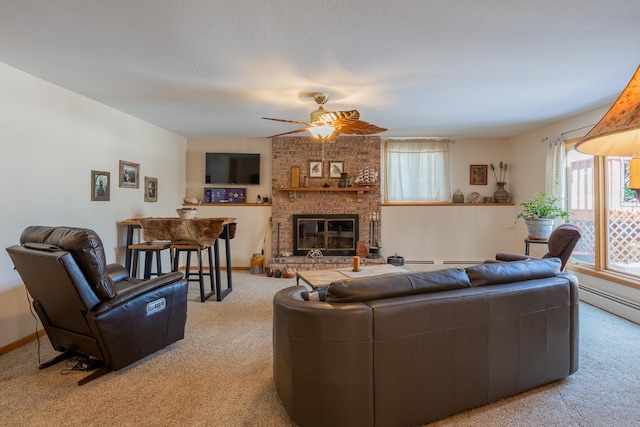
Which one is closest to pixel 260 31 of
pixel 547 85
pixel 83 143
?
pixel 83 143

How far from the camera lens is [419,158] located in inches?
232

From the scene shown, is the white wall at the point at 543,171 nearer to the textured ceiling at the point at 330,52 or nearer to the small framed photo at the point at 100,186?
the textured ceiling at the point at 330,52

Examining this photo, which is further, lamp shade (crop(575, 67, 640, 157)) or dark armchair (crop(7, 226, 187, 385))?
dark armchair (crop(7, 226, 187, 385))

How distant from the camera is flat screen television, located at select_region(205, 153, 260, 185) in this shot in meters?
5.82

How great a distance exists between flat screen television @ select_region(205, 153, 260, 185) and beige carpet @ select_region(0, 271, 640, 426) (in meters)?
3.37

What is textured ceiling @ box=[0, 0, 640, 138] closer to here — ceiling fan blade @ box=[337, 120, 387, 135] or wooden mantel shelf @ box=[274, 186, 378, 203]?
ceiling fan blade @ box=[337, 120, 387, 135]

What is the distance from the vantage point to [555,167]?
4.53 meters

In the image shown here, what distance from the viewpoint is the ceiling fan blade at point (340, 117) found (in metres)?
3.12

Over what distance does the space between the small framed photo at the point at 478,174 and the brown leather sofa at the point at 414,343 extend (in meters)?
4.20

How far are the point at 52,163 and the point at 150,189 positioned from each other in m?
1.65

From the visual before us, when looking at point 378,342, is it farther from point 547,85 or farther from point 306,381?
point 547,85

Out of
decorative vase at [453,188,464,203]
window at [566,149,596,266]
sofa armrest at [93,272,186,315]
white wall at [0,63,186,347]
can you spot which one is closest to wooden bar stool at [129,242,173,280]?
white wall at [0,63,186,347]

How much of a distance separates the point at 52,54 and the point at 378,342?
3077mm

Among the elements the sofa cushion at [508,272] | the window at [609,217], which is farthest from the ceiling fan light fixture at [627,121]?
the window at [609,217]
